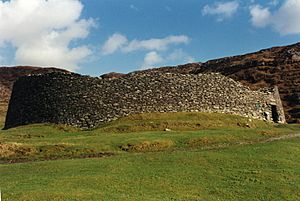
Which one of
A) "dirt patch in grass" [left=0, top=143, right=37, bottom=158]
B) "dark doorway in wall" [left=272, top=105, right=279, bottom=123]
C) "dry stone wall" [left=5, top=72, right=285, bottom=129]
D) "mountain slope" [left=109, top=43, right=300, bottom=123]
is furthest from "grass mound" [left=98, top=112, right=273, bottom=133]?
"mountain slope" [left=109, top=43, right=300, bottom=123]

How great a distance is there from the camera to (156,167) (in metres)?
21.9

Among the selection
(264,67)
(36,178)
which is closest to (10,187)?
(36,178)

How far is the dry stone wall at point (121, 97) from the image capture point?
1661 inches

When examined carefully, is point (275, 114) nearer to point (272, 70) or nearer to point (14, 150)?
point (14, 150)

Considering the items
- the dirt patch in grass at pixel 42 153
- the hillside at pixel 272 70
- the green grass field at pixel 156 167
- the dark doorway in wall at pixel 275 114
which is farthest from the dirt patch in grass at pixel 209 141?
the hillside at pixel 272 70

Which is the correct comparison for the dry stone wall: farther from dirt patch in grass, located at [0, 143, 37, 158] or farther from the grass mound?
dirt patch in grass, located at [0, 143, 37, 158]

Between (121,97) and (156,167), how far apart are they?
2124 cm

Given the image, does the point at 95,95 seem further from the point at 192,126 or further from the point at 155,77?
the point at 192,126

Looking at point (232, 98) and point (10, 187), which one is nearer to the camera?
point (10, 187)

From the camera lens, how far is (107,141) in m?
30.1

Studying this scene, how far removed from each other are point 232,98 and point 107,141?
789 inches

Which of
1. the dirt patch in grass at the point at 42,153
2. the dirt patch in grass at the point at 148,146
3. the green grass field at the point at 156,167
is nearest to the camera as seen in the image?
the green grass field at the point at 156,167

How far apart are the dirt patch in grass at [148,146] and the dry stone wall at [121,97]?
41.8 feet

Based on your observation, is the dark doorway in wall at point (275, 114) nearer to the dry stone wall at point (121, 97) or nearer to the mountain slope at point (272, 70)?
the dry stone wall at point (121, 97)
